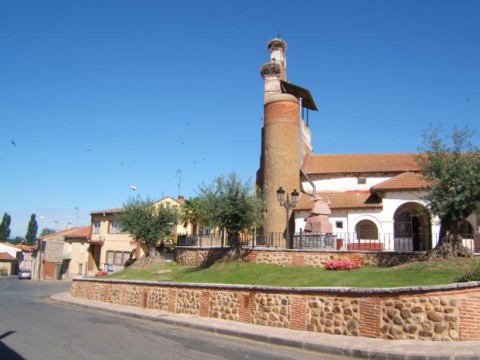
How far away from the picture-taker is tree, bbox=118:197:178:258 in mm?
30625

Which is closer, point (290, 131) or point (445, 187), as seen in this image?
point (445, 187)

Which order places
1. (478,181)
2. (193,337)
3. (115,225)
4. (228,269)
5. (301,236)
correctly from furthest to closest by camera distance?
(115,225) < (301,236) < (228,269) < (478,181) < (193,337)

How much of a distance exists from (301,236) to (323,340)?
1279 cm

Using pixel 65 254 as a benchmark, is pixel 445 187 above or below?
above

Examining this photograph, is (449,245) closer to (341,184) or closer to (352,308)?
(352,308)

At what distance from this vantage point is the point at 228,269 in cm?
2100

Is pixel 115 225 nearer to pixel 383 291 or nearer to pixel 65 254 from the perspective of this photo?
pixel 65 254

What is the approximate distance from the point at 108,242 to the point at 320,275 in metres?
34.0

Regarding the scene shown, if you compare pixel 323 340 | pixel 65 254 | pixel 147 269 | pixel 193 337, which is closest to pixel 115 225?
pixel 65 254

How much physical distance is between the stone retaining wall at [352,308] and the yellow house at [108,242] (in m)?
28.5

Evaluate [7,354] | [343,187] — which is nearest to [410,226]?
[343,187]

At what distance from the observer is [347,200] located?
31.2 meters

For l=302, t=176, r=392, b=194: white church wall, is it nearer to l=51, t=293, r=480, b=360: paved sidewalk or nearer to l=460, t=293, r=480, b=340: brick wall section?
l=51, t=293, r=480, b=360: paved sidewalk

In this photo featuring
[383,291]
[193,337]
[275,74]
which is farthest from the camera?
[275,74]
